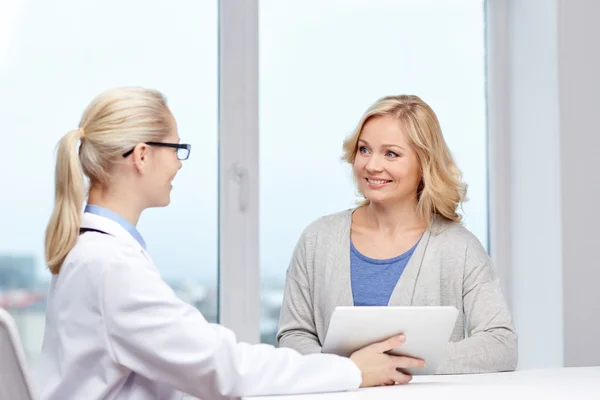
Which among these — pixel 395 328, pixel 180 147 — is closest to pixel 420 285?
pixel 395 328

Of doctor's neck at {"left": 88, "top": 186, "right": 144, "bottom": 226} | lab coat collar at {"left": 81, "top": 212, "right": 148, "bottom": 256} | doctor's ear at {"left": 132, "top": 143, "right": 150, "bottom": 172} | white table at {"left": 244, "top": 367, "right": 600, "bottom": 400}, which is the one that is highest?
doctor's ear at {"left": 132, "top": 143, "right": 150, "bottom": 172}

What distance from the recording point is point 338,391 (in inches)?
63.4

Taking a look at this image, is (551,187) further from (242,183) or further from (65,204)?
(65,204)

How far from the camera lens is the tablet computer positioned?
5.28 ft

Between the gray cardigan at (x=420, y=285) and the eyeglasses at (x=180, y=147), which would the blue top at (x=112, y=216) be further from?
the gray cardigan at (x=420, y=285)

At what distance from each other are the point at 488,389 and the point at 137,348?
2.16ft

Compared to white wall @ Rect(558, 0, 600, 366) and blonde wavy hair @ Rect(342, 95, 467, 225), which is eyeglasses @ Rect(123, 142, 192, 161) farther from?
white wall @ Rect(558, 0, 600, 366)

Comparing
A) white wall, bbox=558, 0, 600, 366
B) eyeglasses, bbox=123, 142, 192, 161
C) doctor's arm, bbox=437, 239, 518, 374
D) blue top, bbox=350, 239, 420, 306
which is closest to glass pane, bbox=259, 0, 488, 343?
white wall, bbox=558, 0, 600, 366

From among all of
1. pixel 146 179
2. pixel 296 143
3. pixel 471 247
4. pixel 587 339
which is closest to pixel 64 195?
pixel 146 179

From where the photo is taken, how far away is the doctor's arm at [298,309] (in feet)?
7.44

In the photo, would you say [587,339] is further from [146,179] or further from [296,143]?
[146,179]

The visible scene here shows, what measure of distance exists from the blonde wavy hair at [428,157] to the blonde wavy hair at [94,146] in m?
0.82

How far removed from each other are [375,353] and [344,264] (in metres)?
0.66

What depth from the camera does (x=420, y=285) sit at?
2256 millimetres
